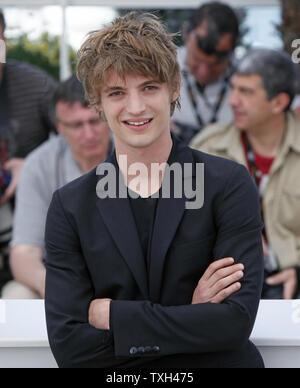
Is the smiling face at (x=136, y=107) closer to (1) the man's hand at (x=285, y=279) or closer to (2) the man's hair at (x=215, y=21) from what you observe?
(1) the man's hand at (x=285, y=279)

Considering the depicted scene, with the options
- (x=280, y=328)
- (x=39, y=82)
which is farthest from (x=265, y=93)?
(x=280, y=328)

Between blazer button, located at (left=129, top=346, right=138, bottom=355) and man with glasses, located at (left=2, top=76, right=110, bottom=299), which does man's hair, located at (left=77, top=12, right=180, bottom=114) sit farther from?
man with glasses, located at (left=2, top=76, right=110, bottom=299)

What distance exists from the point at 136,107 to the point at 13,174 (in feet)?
6.97

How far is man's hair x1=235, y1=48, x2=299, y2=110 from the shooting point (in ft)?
11.1

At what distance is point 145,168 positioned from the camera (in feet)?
5.03

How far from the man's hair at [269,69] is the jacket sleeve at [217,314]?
2015mm

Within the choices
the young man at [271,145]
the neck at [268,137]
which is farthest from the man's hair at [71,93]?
the neck at [268,137]

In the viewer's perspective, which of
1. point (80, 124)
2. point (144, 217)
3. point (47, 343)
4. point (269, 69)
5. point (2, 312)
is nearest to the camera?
point (144, 217)

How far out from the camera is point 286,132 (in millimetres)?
3322

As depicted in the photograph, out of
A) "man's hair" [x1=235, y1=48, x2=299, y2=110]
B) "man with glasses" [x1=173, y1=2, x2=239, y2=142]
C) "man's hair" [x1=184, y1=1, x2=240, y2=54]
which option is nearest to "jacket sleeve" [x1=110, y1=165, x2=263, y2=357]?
"man's hair" [x1=235, y1=48, x2=299, y2=110]

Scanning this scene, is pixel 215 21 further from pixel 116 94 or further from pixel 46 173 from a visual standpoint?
pixel 116 94

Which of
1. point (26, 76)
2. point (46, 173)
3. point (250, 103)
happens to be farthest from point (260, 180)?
point (26, 76)

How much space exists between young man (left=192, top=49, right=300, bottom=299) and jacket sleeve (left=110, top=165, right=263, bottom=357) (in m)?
1.56

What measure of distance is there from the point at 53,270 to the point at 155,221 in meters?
0.27
